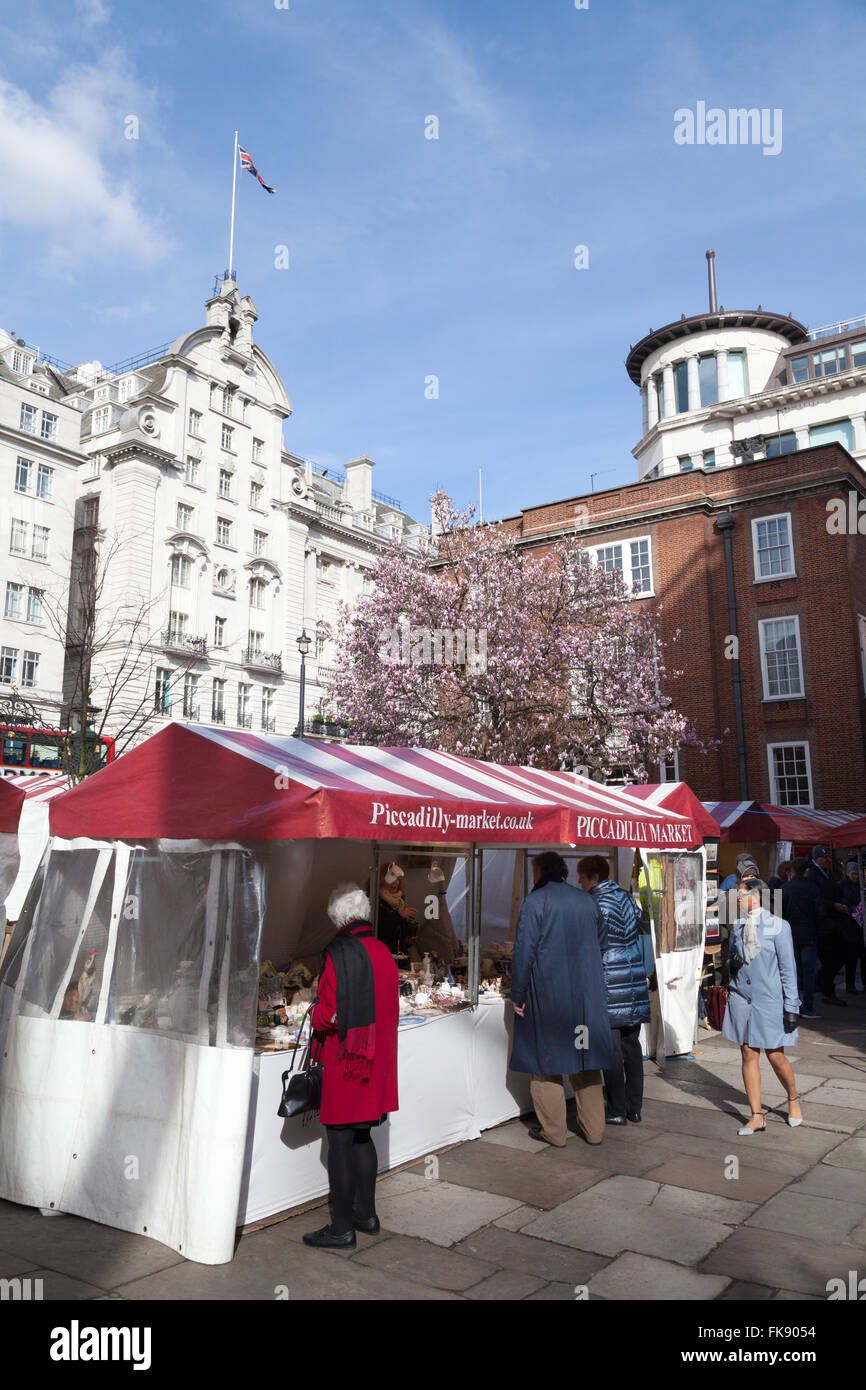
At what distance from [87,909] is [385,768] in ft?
7.83

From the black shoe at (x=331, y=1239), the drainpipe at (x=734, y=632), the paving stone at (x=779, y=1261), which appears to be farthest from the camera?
the drainpipe at (x=734, y=632)

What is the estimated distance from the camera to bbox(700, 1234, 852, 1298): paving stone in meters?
4.72

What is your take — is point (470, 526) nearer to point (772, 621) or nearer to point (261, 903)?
point (772, 621)

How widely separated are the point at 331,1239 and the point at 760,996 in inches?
157

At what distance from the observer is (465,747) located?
22.1 meters

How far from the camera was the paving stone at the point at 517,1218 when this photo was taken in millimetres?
5461

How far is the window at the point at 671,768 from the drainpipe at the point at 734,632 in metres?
1.97

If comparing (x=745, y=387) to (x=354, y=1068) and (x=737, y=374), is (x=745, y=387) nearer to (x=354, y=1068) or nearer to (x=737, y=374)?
(x=737, y=374)

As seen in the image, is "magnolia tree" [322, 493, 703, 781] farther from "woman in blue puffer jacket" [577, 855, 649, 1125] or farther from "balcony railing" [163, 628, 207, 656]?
"balcony railing" [163, 628, 207, 656]

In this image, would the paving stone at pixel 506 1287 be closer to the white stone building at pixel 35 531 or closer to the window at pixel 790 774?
the window at pixel 790 774

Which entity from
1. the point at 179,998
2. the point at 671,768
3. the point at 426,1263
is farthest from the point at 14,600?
the point at 426,1263

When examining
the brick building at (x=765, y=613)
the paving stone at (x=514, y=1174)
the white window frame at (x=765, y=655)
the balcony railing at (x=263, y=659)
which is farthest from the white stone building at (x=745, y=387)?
the paving stone at (x=514, y=1174)

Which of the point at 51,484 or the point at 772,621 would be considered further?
the point at 51,484

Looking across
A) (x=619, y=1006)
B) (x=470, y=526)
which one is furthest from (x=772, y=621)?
(x=619, y=1006)
